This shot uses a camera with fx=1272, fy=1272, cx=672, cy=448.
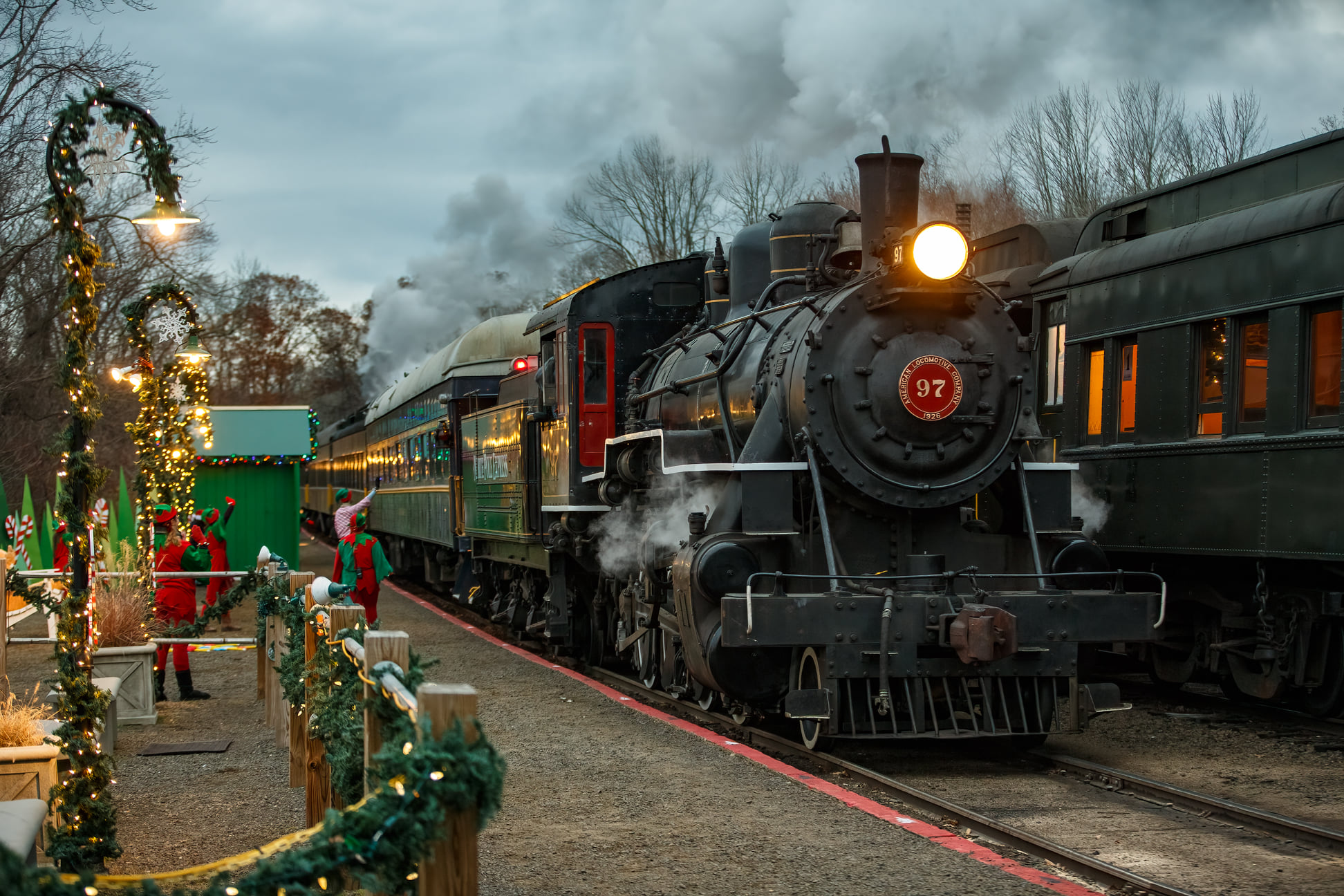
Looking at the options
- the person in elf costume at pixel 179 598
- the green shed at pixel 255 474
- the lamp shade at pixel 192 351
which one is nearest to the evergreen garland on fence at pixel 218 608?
the person in elf costume at pixel 179 598

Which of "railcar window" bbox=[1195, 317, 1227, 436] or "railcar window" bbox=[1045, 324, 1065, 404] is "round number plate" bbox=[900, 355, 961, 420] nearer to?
"railcar window" bbox=[1195, 317, 1227, 436]

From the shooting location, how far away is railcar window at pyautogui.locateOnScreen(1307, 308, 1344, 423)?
26.7ft

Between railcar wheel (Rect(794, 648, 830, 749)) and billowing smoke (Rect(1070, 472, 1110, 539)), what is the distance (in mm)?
3616

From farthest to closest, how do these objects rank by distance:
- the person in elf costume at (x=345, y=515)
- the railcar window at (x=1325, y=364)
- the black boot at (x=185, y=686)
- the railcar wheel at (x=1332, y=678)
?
the person in elf costume at (x=345, y=515)
the black boot at (x=185, y=686)
the railcar wheel at (x=1332, y=678)
the railcar window at (x=1325, y=364)

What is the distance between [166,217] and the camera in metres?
7.46

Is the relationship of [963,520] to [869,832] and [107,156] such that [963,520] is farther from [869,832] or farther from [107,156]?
[107,156]

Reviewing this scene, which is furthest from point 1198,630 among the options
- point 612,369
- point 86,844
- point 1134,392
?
point 86,844

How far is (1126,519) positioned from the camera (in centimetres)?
1001

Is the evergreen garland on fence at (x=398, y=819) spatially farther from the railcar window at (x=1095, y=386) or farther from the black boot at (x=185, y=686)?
the railcar window at (x=1095, y=386)

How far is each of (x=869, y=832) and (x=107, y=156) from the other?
4.92 metres

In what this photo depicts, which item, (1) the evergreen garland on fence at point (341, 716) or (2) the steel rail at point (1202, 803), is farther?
(2) the steel rail at point (1202, 803)

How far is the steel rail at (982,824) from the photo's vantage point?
4969mm

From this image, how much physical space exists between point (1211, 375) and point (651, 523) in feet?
14.0

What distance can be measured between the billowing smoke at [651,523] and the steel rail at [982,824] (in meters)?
1.34
